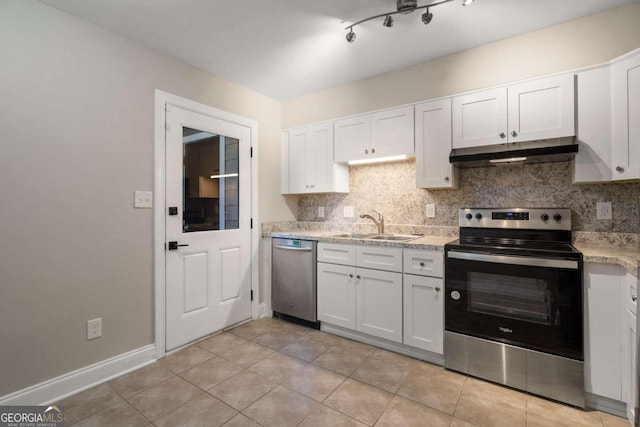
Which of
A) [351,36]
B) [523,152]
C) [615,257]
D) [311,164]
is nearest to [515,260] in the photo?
[615,257]

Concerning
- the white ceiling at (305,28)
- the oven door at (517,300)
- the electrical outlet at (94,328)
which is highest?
the white ceiling at (305,28)

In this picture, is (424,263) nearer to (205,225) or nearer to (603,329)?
(603,329)

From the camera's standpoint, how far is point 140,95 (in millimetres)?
2311

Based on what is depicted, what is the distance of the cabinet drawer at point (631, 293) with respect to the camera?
1550 millimetres

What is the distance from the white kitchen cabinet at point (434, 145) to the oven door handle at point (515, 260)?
0.67 meters

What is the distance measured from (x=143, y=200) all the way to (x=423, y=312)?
2.39 m

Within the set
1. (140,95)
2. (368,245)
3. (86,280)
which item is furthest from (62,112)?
(368,245)

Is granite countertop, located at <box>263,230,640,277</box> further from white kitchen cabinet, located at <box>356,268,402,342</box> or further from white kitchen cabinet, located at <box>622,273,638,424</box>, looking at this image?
white kitchen cabinet, located at <box>356,268,402,342</box>

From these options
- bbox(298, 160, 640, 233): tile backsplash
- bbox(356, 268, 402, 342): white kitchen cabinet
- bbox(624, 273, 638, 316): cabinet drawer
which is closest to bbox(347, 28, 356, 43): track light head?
bbox(298, 160, 640, 233): tile backsplash

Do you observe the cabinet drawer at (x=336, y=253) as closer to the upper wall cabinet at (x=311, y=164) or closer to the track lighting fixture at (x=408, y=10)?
the upper wall cabinet at (x=311, y=164)

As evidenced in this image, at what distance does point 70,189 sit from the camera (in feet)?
6.38

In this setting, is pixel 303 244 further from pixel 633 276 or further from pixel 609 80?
pixel 609 80

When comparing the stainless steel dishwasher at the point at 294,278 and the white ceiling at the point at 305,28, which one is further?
the stainless steel dishwasher at the point at 294,278

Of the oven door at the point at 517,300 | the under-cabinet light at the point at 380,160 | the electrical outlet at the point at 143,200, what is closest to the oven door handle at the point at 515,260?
the oven door at the point at 517,300
